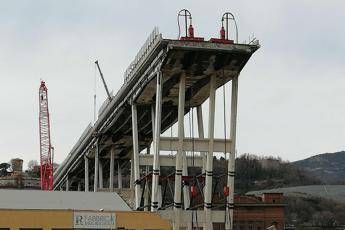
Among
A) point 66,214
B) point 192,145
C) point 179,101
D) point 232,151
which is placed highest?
point 179,101

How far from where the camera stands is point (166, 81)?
69.8 metres

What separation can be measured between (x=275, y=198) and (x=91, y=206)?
103890 mm

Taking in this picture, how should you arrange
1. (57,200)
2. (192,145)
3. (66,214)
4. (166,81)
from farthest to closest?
1. (166,81)
2. (192,145)
3. (57,200)
4. (66,214)

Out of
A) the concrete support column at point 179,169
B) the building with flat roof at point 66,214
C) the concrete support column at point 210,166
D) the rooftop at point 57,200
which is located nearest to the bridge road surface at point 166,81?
the concrete support column at point 179,169

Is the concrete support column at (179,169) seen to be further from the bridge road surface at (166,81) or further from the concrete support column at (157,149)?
the concrete support column at (157,149)

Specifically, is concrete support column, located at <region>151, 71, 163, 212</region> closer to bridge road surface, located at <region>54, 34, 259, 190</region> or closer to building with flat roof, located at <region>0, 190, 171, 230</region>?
bridge road surface, located at <region>54, 34, 259, 190</region>

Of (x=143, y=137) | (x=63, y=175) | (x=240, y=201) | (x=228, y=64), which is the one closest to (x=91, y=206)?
(x=228, y=64)

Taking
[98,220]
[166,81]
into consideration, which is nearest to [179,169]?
[166,81]

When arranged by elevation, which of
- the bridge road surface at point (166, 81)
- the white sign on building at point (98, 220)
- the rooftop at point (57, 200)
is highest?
the bridge road surface at point (166, 81)

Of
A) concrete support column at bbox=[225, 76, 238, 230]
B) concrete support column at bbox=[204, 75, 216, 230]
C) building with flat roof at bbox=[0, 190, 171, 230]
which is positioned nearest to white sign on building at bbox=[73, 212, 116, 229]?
building with flat roof at bbox=[0, 190, 171, 230]

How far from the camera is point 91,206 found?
62.4 m

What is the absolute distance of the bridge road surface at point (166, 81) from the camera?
64.1 meters

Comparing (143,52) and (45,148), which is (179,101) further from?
(45,148)

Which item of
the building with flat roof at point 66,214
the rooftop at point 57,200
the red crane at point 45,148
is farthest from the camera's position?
the red crane at point 45,148
